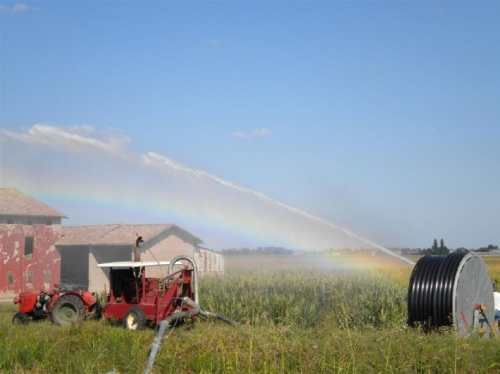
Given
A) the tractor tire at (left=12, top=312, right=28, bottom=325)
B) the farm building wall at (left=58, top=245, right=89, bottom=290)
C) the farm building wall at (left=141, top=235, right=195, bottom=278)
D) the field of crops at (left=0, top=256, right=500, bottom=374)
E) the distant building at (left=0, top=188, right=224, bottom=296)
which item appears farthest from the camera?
the farm building wall at (left=58, top=245, right=89, bottom=290)

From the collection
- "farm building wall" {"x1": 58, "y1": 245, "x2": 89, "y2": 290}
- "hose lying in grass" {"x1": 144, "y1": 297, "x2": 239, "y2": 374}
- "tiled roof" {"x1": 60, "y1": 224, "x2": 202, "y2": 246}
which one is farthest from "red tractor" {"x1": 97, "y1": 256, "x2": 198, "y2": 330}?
"farm building wall" {"x1": 58, "y1": 245, "x2": 89, "y2": 290}

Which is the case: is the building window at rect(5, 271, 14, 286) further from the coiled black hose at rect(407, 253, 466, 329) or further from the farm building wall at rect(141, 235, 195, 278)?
the coiled black hose at rect(407, 253, 466, 329)

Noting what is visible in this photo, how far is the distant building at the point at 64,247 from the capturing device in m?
38.3

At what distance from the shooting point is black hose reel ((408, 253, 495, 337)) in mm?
14906

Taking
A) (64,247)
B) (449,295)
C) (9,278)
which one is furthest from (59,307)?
(64,247)

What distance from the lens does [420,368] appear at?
9781mm

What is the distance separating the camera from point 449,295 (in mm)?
14883

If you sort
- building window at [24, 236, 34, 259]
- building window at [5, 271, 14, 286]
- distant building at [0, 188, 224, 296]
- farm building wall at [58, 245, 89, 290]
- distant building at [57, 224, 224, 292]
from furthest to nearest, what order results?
farm building wall at [58, 245, 89, 290] → distant building at [57, 224, 224, 292] → building window at [24, 236, 34, 259] → distant building at [0, 188, 224, 296] → building window at [5, 271, 14, 286]

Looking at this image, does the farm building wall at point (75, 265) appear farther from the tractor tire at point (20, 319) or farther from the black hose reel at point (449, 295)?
the black hose reel at point (449, 295)

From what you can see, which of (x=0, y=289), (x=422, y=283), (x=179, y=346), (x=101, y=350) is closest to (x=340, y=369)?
(x=179, y=346)

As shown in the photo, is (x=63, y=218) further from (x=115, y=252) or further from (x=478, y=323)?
(x=478, y=323)

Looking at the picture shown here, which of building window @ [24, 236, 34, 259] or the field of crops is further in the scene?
building window @ [24, 236, 34, 259]

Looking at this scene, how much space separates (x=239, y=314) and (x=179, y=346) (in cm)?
978

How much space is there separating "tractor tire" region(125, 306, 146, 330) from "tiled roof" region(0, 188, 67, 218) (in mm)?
23566
